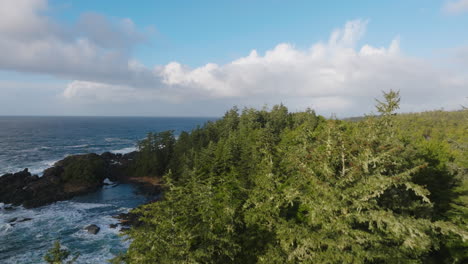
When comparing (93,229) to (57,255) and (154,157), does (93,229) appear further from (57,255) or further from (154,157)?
(154,157)

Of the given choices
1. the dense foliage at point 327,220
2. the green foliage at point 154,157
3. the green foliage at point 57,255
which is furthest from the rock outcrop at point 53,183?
the dense foliage at point 327,220

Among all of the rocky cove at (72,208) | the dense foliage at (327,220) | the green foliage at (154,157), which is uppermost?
the dense foliage at (327,220)

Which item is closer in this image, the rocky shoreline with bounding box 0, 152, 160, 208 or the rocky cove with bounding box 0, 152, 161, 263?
the rocky cove with bounding box 0, 152, 161, 263

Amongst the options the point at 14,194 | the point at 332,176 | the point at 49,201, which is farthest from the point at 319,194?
the point at 14,194

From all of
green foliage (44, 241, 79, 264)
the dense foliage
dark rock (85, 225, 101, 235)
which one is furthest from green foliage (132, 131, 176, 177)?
the dense foliage

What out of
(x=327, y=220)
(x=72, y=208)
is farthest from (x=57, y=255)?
(x=72, y=208)

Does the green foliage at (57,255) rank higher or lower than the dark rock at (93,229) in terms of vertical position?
higher

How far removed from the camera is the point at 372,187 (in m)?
9.28

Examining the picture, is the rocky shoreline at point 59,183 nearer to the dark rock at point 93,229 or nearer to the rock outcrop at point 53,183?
the rock outcrop at point 53,183

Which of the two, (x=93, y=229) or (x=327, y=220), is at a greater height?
(x=327, y=220)

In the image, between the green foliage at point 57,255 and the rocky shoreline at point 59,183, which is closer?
the green foliage at point 57,255

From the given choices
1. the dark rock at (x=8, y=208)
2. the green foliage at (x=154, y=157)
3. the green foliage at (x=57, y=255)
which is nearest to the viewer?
the green foliage at (x=57, y=255)

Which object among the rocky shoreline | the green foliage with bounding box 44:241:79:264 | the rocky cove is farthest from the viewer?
the rocky shoreline

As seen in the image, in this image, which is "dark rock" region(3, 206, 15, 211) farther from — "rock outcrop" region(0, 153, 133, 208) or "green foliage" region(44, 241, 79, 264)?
"green foliage" region(44, 241, 79, 264)
